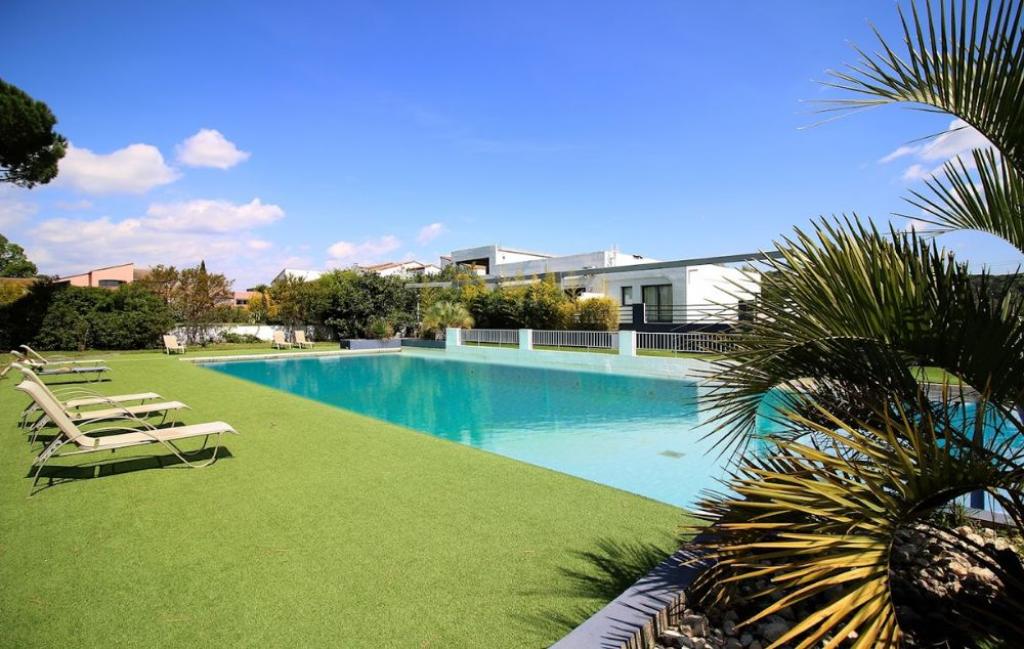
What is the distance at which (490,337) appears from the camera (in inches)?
955

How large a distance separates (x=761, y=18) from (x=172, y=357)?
74.0ft

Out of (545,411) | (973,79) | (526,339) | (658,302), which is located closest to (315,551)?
(973,79)

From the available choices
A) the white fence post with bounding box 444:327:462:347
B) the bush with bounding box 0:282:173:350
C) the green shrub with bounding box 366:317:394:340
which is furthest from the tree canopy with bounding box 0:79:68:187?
the white fence post with bounding box 444:327:462:347

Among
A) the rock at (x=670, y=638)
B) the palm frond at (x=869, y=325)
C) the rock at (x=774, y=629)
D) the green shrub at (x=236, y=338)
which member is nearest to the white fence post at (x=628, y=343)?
the palm frond at (x=869, y=325)

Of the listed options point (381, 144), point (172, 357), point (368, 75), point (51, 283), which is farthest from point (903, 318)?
point (51, 283)

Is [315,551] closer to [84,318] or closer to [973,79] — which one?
[973,79]

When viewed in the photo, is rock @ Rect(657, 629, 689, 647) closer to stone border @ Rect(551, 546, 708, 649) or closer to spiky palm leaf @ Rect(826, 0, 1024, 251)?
stone border @ Rect(551, 546, 708, 649)

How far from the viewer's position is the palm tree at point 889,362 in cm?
157

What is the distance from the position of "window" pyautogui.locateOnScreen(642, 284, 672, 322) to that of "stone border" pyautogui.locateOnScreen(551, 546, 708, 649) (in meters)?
24.3

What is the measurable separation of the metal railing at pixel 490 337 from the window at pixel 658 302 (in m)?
8.05

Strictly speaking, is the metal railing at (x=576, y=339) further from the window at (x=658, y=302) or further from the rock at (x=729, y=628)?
the rock at (x=729, y=628)

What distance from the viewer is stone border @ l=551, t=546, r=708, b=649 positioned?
230 centimetres

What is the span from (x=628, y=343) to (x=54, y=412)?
15.2 m

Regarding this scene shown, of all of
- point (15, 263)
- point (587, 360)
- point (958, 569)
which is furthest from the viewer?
point (15, 263)
